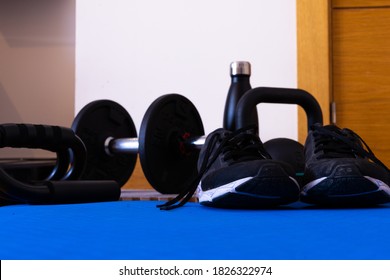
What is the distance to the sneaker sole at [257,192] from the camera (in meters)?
0.71

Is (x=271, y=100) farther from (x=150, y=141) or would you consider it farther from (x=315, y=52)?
(x=315, y=52)

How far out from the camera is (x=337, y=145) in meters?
0.85

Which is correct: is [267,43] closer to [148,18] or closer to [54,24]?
[148,18]

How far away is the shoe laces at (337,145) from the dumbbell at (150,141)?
0.42m

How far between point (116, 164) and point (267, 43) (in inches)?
25.0

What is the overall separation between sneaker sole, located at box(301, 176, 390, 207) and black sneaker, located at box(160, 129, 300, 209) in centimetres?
3

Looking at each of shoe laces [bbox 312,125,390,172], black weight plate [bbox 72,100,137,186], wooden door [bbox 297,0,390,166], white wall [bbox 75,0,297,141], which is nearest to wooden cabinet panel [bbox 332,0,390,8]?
wooden door [bbox 297,0,390,166]

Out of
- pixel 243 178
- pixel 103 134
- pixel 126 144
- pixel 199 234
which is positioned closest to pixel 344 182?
pixel 243 178

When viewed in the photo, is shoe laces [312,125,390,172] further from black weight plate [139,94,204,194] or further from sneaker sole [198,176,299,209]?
black weight plate [139,94,204,194]

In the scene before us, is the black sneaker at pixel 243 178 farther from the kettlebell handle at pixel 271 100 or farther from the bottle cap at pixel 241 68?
the bottle cap at pixel 241 68

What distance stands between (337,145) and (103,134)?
0.73 metres

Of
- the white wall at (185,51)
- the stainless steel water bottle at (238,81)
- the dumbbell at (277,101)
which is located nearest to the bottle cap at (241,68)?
the stainless steel water bottle at (238,81)

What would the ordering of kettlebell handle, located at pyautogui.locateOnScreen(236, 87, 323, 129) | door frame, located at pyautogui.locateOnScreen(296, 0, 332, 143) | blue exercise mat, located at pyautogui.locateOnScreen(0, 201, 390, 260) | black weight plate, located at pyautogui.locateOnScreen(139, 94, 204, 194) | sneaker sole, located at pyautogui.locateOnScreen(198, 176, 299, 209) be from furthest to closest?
door frame, located at pyautogui.locateOnScreen(296, 0, 332, 143) < black weight plate, located at pyautogui.locateOnScreen(139, 94, 204, 194) < kettlebell handle, located at pyautogui.locateOnScreen(236, 87, 323, 129) < sneaker sole, located at pyautogui.locateOnScreen(198, 176, 299, 209) < blue exercise mat, located at pyautogui.locateOnScreen(0, 201, 390, 260)

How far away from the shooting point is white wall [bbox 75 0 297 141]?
1771 mm
